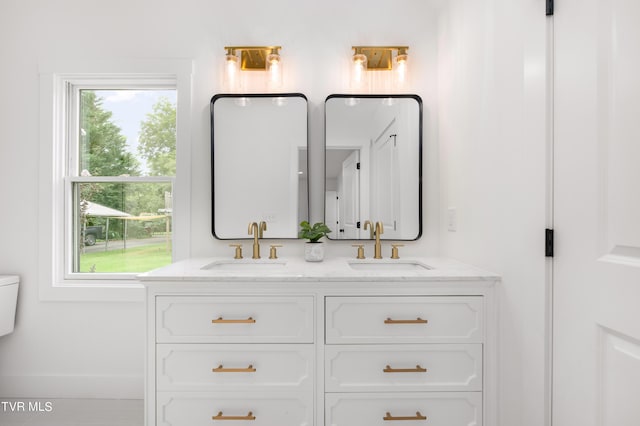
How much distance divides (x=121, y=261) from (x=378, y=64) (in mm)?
2018

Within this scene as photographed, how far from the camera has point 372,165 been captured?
1986 millimetres

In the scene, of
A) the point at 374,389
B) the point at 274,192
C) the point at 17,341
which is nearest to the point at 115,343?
the point at 17,341

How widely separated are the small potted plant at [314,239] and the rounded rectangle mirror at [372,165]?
0.18m

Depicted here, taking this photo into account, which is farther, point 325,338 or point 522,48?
point 325,338

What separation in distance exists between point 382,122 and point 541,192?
1029mm

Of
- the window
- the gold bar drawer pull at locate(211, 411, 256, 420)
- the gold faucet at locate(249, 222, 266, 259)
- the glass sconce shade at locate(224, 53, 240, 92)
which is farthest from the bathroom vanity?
the glass sconce shade at locate(224, 53, 240, 92)

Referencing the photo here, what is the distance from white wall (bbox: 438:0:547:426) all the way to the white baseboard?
6.47 ft

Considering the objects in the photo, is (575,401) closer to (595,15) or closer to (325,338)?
(325,338)

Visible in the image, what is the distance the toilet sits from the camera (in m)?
1.93

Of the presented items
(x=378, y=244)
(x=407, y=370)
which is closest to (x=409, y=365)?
(x=407, y=370)

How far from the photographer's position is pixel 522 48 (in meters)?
1.26

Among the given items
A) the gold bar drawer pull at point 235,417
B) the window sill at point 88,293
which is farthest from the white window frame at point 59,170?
the gold bar drawer pull at point 235,417

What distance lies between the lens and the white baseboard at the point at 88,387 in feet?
6.59

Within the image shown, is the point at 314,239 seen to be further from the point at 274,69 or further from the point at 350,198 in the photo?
the point at 274,69
